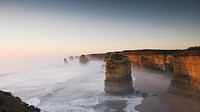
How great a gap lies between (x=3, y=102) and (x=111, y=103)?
57.2 feet

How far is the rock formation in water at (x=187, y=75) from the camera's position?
925 inches

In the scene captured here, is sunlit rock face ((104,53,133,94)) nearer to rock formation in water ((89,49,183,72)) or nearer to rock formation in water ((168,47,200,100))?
rock formation in water ((168,47,200,100))

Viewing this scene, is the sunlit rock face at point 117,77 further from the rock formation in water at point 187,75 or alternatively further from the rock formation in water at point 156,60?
the rock formation in water at point 156,60

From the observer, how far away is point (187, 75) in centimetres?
2539

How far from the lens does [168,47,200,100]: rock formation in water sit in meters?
23.5

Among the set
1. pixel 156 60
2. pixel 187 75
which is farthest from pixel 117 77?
pixel 156 60

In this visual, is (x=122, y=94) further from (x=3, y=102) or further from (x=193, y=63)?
(x=3, y=102)

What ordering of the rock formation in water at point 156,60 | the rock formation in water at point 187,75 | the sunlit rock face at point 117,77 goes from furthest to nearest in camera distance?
the rock formation in water at point 156,60 → the sunlit rock face at point 117,77 → the rock formation in water at point 187,75

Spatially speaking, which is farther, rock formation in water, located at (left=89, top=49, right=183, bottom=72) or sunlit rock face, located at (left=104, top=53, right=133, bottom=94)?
rock formation in water, located at (left=89, top=49, right=183, bottom=72)

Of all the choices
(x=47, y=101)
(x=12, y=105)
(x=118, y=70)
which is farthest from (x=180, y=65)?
(x=12, y=105)

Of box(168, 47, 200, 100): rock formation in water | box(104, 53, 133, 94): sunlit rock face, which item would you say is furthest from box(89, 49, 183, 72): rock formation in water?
box(168, 47, 200, 100): rock formation in water

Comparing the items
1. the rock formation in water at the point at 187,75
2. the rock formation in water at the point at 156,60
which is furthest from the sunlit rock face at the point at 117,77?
the rock formation in water at the point at 156,60

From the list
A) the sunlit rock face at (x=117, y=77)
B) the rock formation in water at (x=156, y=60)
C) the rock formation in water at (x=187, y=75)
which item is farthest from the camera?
the rock formation in water at (x=156, y=60)

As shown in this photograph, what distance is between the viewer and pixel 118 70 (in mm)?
29859
